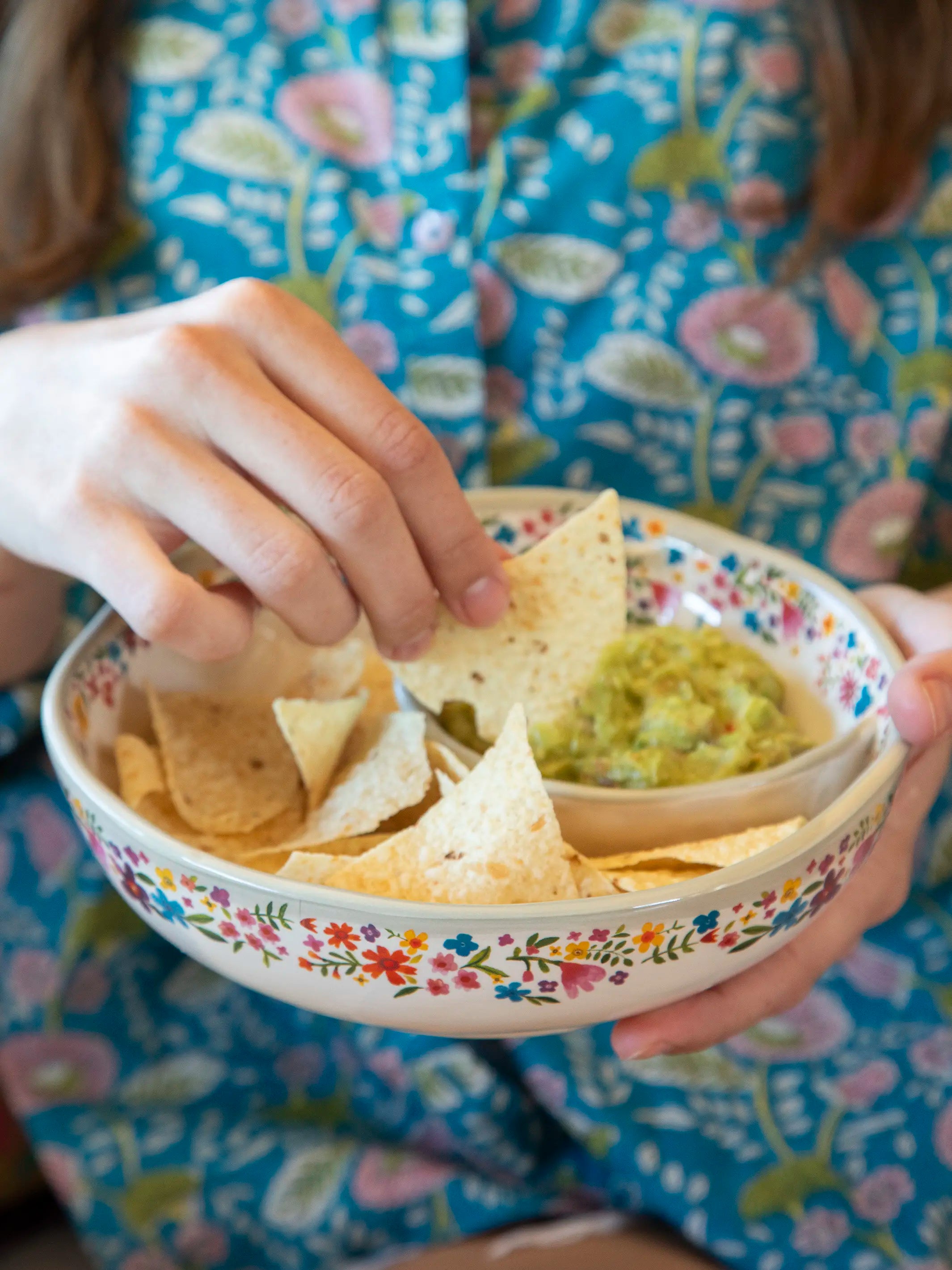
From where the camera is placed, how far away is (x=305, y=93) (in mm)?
1242

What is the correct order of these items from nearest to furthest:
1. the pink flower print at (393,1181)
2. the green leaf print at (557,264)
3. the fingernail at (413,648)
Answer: the fingernail at (413,648) → the pink flower print at (393,1181) → the green leaf print at (557,264)

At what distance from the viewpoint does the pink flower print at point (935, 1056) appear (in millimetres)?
1072

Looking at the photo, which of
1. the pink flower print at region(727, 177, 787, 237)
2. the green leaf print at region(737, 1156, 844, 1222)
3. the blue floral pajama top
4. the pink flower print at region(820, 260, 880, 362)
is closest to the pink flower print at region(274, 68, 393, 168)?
the blue floral pajama top

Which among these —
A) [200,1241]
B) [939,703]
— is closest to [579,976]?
[939,703]

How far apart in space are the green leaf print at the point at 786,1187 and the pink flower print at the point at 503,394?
0.84 metres

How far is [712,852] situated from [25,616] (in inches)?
28.8

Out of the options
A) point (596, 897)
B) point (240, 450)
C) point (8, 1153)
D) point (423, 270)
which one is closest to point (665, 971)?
point (596, 897)

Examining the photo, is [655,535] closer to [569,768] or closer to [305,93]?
[569,768]

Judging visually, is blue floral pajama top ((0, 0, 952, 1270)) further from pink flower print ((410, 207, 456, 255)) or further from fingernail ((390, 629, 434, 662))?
fingernail ((390, 629, 434, 662))

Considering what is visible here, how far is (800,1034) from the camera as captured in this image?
1.14 m

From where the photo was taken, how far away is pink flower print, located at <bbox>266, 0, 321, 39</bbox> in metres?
1.25

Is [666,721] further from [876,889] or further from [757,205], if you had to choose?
[757,205]

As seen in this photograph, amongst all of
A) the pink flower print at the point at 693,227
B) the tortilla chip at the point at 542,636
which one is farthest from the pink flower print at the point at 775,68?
the tortilla chip at the point at 542,636

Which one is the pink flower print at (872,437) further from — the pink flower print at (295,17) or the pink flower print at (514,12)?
the pink flower print at (295,17)
